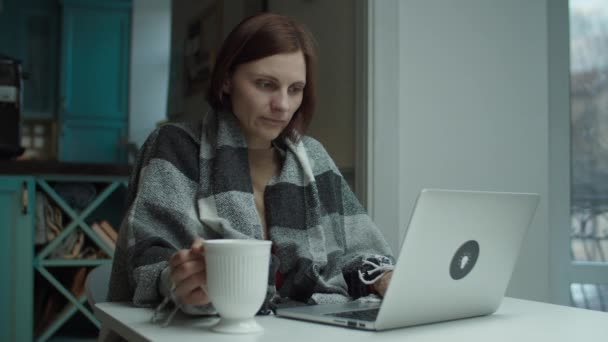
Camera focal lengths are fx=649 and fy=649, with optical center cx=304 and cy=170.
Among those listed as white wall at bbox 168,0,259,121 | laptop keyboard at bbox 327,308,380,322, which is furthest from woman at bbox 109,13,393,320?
white wall at bbox 168,0,259,121

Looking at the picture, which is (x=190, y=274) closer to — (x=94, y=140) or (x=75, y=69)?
(x=94, y=140)

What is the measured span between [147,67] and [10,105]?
146 inches

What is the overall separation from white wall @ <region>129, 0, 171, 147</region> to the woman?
470cm

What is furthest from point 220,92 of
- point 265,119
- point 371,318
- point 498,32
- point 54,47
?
point 54,47

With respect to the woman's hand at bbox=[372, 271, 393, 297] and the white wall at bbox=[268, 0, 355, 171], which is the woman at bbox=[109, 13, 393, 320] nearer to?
the woman's hand at bbox=[372, 271, 393, 297]

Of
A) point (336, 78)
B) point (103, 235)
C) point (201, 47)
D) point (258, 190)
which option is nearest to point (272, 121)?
point (258, 190)

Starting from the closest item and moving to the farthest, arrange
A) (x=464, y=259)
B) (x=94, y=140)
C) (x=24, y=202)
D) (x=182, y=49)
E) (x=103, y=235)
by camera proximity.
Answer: (x=464, y=259)
(x=24, y=202)
(x=103, y=235)
(x=182, y=49)
(x=94, y=140)

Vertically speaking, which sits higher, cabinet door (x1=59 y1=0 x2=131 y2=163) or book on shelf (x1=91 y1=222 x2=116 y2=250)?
cabinet door (x1=59 y1=0 x2=131 y2=163)

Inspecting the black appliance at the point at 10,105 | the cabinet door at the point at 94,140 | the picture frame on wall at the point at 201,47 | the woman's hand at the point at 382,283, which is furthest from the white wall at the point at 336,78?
the cabinet door at the point at 94,140

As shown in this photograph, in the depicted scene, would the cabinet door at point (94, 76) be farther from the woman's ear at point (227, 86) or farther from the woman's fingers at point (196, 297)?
the woman's fingers at point (196, 297)

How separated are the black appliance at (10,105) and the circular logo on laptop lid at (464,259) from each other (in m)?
1.90

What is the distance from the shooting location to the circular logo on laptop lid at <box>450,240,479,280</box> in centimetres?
90

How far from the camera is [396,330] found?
34.4 inches

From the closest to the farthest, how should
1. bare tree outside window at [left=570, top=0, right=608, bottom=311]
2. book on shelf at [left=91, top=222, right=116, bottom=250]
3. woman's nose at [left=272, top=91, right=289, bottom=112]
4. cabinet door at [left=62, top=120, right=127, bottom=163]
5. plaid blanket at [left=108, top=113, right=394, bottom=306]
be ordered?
plaid blanket at [left=108, top=113, right=394, bottom=306], woman's nose at [left=272, top=91, right=289, bottom=112], book on shelf at [left=91, top=222, right=116, bottom=250], bare tree outside window at [left=570, top=0, right=608, bottom=311], cabinet door at [left=62, top=120, right=127, bottom=163]
